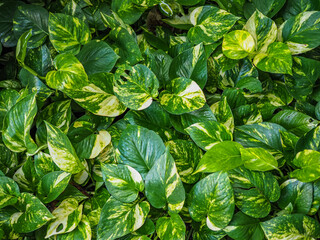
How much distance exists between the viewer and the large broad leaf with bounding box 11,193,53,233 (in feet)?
2.88

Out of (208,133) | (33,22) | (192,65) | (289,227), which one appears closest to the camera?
(289,227)

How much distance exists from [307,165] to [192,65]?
48 cm

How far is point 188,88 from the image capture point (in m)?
0.98

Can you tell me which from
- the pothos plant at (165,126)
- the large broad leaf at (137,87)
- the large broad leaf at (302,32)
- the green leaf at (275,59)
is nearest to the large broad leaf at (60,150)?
the pothos plant at (165,126)

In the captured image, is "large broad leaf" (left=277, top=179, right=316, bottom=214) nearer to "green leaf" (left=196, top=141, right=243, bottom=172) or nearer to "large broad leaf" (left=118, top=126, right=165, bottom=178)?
"green leaf" (left=196, top=141, right=243, bottom=172)

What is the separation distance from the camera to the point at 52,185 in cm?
94

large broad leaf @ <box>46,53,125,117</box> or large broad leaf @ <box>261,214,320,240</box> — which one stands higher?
large broad leaf @ <box>46,53,125,117</box>

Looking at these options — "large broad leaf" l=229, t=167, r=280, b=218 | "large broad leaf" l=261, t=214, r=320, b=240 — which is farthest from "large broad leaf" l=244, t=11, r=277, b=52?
"large broad leaf" l=261, t=214, r=320, b=240

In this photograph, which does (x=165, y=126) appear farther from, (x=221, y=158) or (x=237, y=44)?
(x=237, y=44)

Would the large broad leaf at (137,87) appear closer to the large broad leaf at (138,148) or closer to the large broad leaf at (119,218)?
the large broad leaf at (138,148)

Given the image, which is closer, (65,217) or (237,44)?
(65,217)

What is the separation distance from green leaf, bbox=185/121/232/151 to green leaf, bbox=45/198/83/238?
1.45ft

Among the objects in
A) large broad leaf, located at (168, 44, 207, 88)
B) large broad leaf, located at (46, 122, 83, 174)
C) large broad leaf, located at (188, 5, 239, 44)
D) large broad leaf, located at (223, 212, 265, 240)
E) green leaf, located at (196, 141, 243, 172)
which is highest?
large broad leaf, located at (188, 5, 239, 44)

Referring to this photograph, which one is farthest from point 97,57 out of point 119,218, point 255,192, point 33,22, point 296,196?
point 296,196
